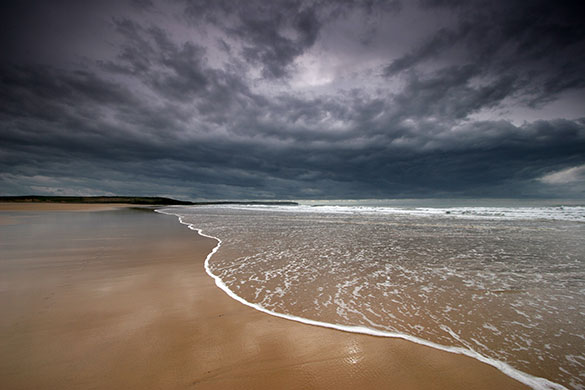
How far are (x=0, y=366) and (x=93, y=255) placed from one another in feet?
19.4

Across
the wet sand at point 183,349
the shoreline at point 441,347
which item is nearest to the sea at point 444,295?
the shoreline at point 441,347

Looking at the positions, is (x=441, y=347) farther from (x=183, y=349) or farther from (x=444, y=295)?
(x=183, y=349)

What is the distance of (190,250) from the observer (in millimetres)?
8516

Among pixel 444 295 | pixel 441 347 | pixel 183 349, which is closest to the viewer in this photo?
pixel 183 349

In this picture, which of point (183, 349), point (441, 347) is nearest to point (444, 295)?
point (441, 347)

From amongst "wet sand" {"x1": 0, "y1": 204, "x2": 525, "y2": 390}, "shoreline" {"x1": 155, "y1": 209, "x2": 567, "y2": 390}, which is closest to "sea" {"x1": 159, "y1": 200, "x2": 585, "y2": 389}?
"shoreline" {"x1": 155, "y1": 209, "x2": 567, "y2": 390}

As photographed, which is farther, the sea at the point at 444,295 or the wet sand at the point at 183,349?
the sea at the point at 444,295

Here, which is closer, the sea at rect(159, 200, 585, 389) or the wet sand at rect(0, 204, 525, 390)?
the wet sand at rect(0, 204, 525, 390)

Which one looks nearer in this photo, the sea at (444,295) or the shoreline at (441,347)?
the shoreline at (441,347)

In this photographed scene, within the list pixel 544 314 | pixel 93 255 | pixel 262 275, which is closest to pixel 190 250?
pixel 93 255

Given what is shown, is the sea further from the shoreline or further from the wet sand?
the wet sand

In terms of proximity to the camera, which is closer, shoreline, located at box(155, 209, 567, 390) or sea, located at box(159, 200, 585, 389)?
shoreline, located at box(155, 209, 567, 390)

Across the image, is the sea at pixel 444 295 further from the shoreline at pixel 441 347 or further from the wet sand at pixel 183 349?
the wet sand at pixel 183 349

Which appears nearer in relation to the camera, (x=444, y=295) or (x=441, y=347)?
(x=441, y=347)
